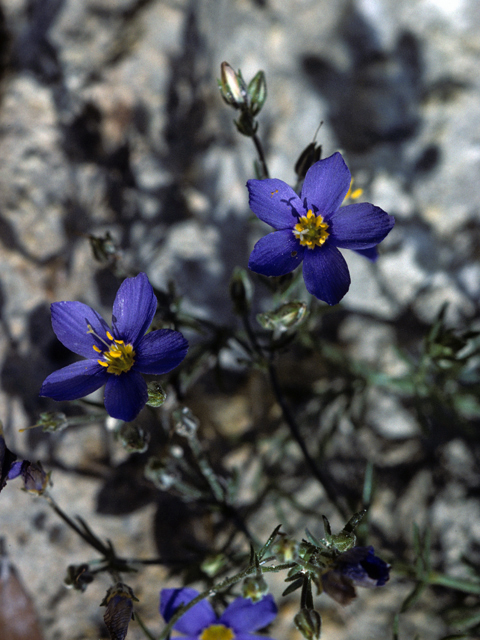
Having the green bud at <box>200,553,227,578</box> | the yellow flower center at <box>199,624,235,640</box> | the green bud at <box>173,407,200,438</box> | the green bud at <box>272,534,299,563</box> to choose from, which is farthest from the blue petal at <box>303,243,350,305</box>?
the yellow flower center at <box>199,624,235,640</box>

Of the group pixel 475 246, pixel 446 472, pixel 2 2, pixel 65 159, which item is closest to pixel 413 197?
pixel 475 246

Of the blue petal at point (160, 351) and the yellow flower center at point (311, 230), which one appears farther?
the yellow flower center at point (311, 230)

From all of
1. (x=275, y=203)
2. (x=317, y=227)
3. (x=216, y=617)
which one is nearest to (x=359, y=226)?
(x=317, y=227)

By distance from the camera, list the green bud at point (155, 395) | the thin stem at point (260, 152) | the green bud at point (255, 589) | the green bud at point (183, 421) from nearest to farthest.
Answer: the green bud at point (155, 395) < the green bud at point (255, 589) < the thin stem at point (260, 152) < the green bud at point (183, 421)

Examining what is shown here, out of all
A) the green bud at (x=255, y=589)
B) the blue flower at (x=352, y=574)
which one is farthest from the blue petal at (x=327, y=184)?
the green bud at (x=255, y=589)

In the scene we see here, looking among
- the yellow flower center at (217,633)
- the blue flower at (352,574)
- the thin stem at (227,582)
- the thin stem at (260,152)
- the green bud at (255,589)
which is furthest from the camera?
the yellow flower center at (217,633)

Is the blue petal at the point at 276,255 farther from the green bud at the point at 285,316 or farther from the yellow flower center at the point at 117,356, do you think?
the yellow flower center at the point at 117,356

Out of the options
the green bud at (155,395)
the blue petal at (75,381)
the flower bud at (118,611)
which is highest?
the blue petal at (75,381)

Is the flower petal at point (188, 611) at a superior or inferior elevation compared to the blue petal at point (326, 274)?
inferior

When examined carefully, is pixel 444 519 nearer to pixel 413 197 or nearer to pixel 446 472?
pixel 446 472
